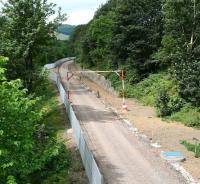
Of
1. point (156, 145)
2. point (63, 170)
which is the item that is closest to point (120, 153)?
point (156, 145)

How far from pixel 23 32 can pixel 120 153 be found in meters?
16.4

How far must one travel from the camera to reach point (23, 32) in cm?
4397

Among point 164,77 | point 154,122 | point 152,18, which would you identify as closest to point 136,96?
point 164,77

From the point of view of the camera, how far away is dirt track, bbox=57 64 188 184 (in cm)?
2873

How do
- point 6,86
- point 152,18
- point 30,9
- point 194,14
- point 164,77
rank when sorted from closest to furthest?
point 6,86 → point 30,9 → point 194,14 → point 164,77 → point 152,18

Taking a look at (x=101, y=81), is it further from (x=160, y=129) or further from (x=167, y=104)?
(x=160, y=129)

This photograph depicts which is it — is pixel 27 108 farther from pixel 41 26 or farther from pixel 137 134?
pixel 41 26

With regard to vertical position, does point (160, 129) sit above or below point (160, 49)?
below

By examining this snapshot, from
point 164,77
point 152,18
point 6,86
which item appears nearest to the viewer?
point 6,86

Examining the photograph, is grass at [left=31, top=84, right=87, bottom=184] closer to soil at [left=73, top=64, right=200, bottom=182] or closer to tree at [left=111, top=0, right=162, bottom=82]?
soil at [left=73, top=64, right=200, bottom=182]

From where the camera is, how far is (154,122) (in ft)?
148

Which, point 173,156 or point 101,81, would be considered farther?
point 101,81

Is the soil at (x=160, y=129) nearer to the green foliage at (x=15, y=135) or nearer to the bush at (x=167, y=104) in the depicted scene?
the bush at (x=167, y=104)

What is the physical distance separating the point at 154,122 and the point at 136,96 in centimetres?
1486
